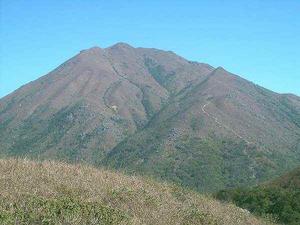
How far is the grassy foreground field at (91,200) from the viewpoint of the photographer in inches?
327

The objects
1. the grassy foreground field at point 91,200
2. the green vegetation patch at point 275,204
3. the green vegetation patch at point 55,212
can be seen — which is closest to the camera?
the green vegetation patch at point 55,212

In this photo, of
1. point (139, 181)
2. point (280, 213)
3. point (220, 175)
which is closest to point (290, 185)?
point (280, 213)

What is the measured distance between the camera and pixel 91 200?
966 cm

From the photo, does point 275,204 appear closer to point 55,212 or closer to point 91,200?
point 91,200

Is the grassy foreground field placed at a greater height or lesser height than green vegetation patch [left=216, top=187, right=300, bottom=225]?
greater

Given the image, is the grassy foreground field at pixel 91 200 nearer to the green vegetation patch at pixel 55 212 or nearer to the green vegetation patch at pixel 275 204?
the green vegetation patch at pixel 55 212

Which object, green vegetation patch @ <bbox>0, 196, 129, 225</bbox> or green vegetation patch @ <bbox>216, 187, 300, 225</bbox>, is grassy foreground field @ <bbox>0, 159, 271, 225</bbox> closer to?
green vegetation patch @ <bbox>0, 196, 129, 225</bbox>

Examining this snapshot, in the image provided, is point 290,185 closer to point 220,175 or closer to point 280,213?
point 280,213

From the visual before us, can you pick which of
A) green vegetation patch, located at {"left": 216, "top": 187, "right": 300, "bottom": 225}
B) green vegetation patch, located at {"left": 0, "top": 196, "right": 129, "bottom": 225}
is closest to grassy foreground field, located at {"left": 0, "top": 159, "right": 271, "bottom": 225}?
green vegetation patch, located at {"left": 0, "top": 196, "right": 129, "bottom": 225}

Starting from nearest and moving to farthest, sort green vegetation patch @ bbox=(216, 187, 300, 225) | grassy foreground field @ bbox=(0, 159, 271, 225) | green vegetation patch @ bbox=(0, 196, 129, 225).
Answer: green vegetation patch @ bbox=(0, 196, 129, 225) < grassy foreground field @ bbox=(0, 159, 271, 225) < green vegetation patch @ bbox=(216, 187, 300, 225)

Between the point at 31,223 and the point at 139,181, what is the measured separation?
17.9 feet

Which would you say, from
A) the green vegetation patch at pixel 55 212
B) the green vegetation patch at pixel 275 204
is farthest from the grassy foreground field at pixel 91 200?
the green vegetation patch at pixel 275 204

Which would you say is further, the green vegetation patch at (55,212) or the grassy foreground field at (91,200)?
the grassy foreground field at (91,200)

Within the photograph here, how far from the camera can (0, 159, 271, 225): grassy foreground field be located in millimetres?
8305
